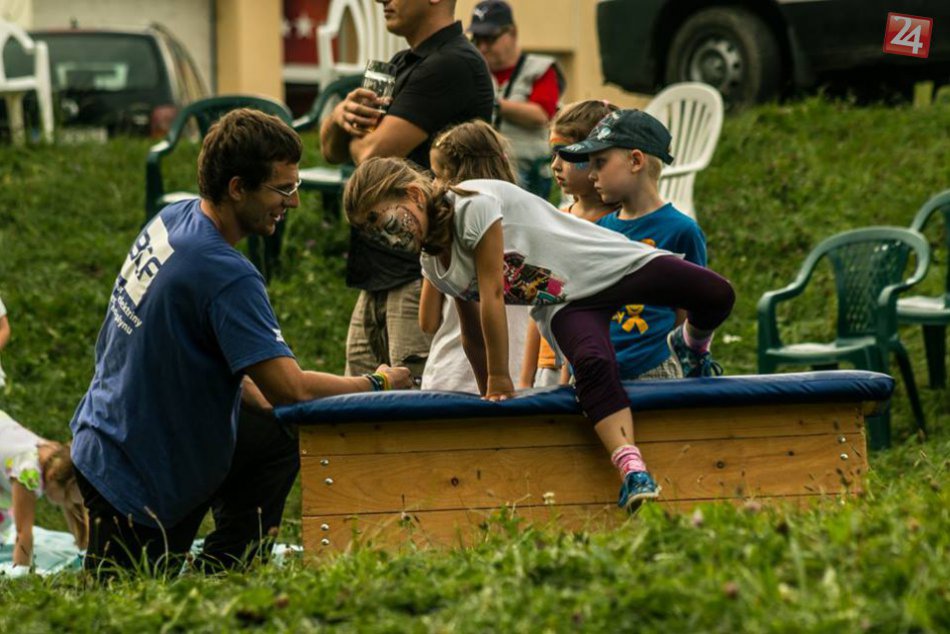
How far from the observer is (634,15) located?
13859 mm

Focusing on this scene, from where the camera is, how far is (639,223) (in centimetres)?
615

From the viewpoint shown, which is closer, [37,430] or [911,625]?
[911,625]

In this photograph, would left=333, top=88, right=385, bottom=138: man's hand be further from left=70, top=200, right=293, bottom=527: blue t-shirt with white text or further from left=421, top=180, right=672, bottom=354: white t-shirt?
left=70, top=200, right=293, bottom=527: blue t-shirt with white text

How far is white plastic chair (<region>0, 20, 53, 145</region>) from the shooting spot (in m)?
13.5

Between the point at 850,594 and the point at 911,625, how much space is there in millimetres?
186

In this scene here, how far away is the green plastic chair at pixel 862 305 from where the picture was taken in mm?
9070

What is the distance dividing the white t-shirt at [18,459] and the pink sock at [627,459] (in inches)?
134

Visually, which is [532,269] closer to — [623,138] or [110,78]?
[623,138]

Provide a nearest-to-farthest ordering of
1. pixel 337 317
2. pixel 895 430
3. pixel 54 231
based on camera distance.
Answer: pixel 895 430 < pixel 337 317 < pixel 54 231

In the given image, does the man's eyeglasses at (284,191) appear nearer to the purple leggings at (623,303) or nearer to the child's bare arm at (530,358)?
the purple leggings at (623,303)

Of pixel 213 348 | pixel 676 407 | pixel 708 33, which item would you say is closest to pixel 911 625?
pixel 676 407

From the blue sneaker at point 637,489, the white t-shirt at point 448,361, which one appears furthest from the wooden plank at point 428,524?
the white t-shirt at point 448,361

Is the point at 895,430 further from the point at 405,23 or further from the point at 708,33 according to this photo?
the point at 708,33

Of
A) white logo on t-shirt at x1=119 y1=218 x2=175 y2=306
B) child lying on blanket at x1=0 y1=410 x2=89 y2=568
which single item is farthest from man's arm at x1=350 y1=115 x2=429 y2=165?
child lying on blanket at x1=0 y1=410 x2=89 y2=568
